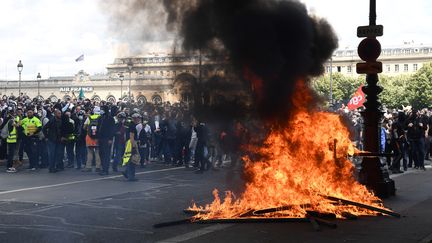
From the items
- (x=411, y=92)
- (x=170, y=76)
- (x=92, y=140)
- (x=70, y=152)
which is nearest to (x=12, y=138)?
(x=70, y=152)

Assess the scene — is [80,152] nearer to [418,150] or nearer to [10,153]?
[10,153]

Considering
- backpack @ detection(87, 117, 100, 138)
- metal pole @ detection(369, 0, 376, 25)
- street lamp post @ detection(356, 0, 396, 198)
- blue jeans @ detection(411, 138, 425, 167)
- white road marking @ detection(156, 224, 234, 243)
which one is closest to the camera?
white road marking @ detection(156, 224, 234, 243)

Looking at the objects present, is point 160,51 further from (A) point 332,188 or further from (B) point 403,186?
(B) point 403,186

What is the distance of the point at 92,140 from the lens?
52.4 feet

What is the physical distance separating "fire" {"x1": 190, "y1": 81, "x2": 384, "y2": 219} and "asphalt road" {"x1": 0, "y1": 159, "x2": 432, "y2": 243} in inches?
16.5

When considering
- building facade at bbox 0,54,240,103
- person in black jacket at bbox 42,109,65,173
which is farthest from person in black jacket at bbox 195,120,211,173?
building facade at bbox 0,54,240,103

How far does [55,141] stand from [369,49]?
9174 millimetres

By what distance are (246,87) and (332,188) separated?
213 centimetres

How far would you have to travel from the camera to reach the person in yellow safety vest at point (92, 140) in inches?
617

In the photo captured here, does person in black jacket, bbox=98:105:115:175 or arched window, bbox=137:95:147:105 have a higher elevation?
arched window, bbox=137:95:147:105

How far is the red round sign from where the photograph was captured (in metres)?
10.9

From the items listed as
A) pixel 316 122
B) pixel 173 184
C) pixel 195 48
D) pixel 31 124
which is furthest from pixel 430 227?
pixel 31 124

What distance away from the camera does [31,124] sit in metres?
16.4

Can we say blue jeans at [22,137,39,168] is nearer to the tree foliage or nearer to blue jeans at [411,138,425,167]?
blue jeans at [411,138,425,167]
